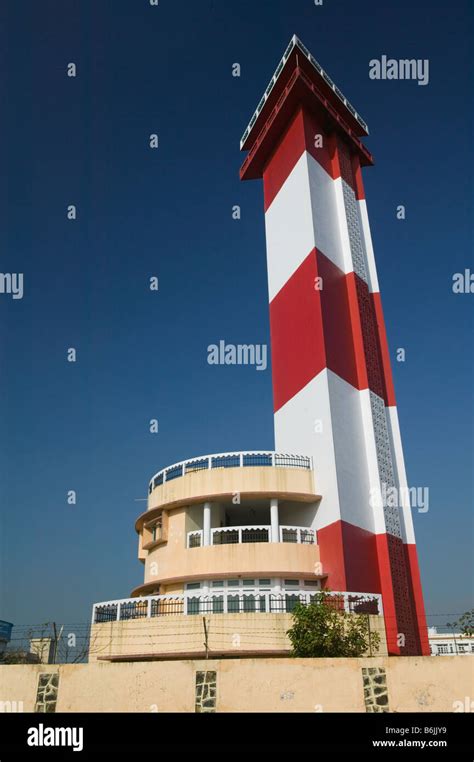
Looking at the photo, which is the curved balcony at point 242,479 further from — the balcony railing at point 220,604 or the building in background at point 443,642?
the building in background at point 443,642

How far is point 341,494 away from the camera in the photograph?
2380 cm

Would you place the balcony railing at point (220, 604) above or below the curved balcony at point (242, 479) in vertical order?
below

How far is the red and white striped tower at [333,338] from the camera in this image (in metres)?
24.0

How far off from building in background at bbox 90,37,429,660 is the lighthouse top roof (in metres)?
0.12

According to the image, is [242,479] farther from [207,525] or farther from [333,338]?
[333,338]

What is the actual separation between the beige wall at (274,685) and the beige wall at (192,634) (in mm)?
6537

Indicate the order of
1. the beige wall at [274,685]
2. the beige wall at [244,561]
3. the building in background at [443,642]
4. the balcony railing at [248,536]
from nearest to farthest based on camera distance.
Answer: the beige wall at [274,685] < the beige wall at [244,561] < the balcony railing at [248,536] < the building in background at [443,642]

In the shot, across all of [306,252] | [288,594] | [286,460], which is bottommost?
[288,594]

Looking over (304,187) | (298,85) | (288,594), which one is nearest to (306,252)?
(304,187)

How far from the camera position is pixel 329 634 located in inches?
628

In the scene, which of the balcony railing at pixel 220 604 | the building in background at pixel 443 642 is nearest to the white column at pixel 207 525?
the balcony railing at pixel 220 604

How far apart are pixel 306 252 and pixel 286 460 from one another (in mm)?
10862
